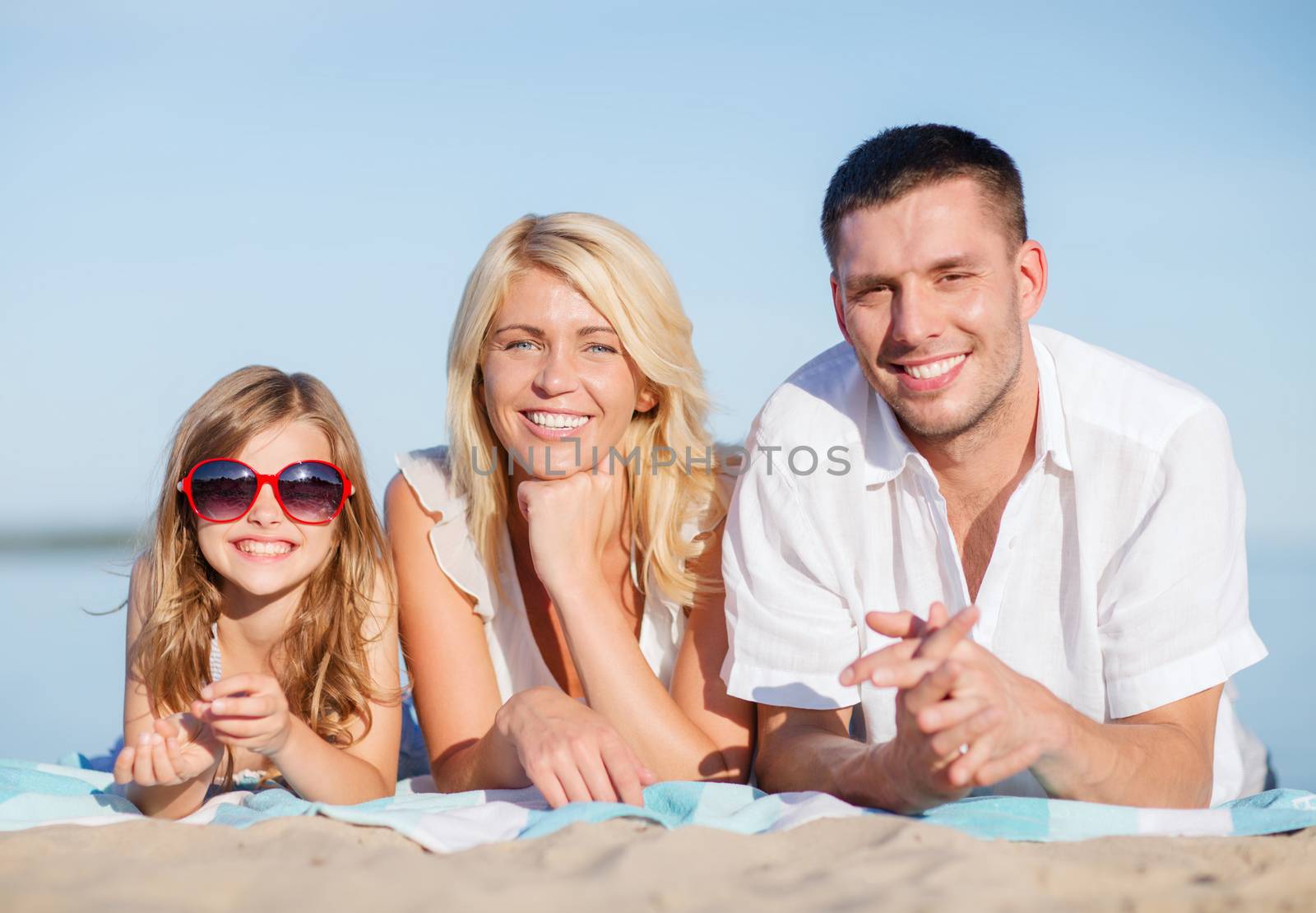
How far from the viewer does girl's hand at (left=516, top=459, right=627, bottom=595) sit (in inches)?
147

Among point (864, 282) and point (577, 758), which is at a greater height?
point (864, 282)

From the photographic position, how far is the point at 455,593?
3.92m

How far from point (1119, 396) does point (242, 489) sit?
266 centimetres

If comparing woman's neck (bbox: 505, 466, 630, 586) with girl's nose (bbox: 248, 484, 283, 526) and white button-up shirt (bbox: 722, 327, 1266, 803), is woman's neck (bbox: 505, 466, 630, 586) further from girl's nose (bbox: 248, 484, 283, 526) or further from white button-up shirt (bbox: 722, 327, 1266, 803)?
girl's nose (bbox: 248, 484, 283, 526)

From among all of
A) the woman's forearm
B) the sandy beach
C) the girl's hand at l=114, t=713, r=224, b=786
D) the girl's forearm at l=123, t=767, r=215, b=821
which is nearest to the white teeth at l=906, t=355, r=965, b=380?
the sandy beach

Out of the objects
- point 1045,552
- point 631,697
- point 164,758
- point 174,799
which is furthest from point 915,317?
point 174,799

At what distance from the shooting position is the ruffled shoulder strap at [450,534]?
3.92 m

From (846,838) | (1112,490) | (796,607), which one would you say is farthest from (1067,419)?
(846,838)

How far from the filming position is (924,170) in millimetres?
3316

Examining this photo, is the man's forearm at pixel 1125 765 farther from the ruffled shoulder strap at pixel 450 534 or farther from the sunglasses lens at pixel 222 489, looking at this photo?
the sunglasses lens at pixel 222 489

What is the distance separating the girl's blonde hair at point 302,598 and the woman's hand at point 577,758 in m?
0.78

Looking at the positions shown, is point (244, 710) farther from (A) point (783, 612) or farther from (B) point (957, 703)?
(B) point (957, 703)

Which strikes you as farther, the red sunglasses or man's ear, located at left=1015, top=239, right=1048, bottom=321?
the red sunglasses

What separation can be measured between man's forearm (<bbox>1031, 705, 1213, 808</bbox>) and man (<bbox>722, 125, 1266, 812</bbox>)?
11 mm
